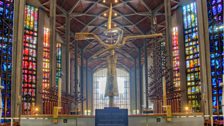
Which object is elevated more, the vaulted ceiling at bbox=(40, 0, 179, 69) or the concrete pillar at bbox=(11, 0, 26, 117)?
the vaulted ceiling at bbox=(40, 0, 179, 69)

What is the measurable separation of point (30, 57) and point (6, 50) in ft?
17.8

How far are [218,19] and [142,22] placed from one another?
15.3 m

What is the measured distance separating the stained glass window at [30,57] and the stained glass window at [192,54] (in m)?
14.5

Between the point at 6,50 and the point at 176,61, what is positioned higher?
the point at 6,50

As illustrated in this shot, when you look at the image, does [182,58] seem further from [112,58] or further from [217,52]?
[112,58]

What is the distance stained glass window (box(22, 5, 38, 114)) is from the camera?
29484 millimetres

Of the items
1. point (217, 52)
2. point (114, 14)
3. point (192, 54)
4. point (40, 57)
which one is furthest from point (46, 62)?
point (217, 52)

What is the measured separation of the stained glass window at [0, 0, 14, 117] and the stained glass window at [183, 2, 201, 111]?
15816mm

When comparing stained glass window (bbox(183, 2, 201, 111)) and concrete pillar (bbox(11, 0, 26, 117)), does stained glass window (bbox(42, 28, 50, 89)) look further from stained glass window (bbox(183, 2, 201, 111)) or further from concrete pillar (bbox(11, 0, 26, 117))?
concrete pillar (bbox(11, 0, 26, 117))

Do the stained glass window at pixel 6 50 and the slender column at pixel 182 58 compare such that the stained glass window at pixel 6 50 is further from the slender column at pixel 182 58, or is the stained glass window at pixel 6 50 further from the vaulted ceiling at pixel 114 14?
the slender column at pixel 182 58

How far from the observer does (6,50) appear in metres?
25.4

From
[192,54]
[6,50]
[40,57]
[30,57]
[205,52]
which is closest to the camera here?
[205,52]

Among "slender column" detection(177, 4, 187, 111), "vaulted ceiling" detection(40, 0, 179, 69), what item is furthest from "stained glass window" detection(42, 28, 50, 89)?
"slender column" detection(177, 4, 187, 111)

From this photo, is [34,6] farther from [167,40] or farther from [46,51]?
[167,40]
